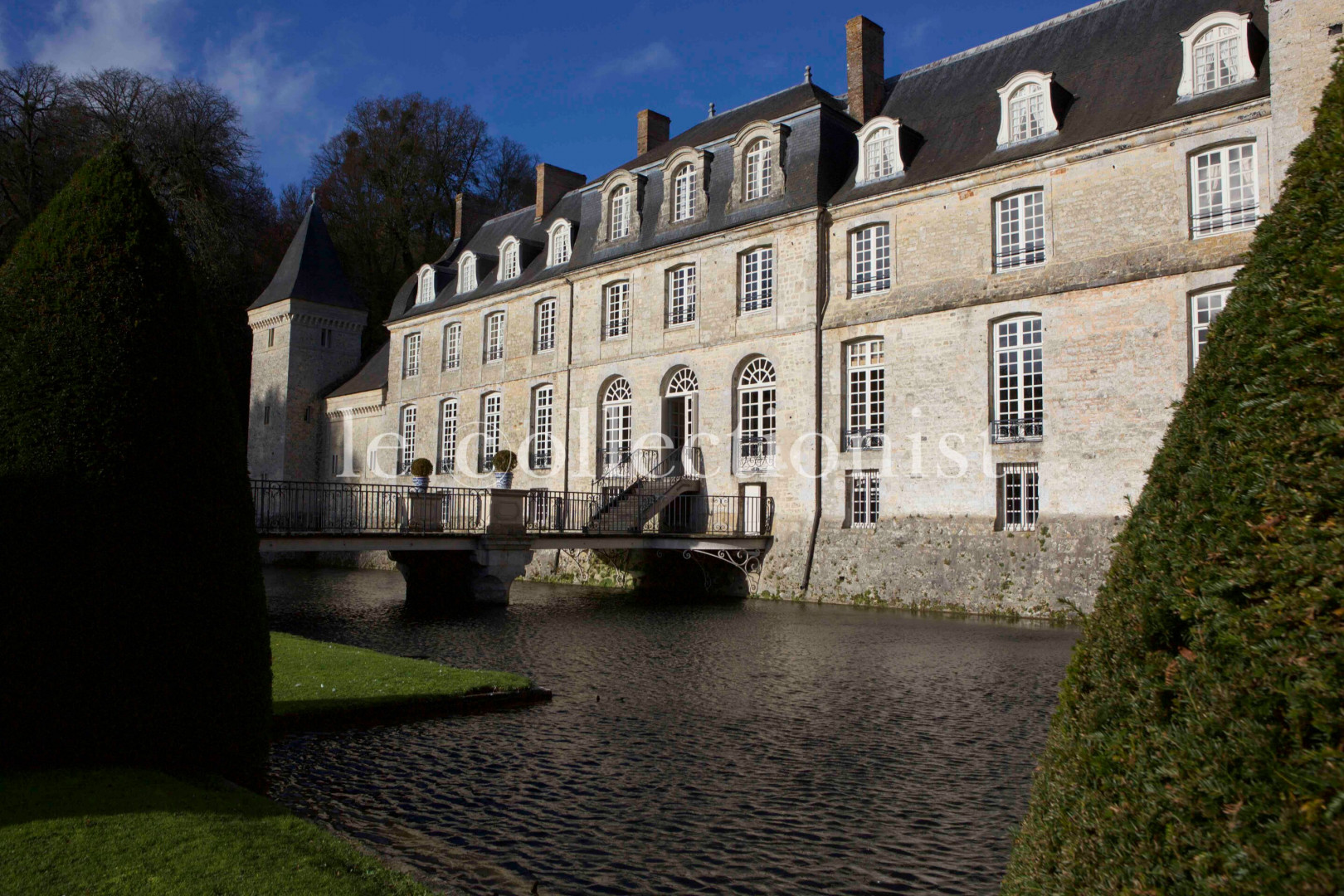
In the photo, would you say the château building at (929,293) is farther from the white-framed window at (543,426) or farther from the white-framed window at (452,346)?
the white-framed window at (452,346)

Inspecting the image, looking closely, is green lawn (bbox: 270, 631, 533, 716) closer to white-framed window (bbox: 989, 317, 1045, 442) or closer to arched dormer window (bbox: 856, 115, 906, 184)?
white-framed window (bbox: 989, 317, 1045, 442)

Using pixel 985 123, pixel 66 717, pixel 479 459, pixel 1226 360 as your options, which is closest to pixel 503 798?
pixel 66 717

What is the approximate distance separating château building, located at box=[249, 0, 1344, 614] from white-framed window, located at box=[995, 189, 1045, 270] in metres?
0.07

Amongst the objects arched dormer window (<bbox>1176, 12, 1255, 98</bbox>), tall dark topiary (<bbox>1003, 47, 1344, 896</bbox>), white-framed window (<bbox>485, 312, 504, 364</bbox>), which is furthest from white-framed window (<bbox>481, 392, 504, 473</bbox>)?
tall dark topiary (<bbox>1003, 47, 1344, 896</bbox>)

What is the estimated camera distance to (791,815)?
5.95 metres

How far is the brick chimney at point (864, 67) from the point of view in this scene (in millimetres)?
23359

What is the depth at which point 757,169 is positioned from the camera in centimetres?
2350

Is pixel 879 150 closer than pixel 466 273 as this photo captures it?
Yes

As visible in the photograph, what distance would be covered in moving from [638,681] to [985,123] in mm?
15119

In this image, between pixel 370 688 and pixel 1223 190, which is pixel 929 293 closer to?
pixel 1223 190

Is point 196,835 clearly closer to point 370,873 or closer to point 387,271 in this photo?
point 370,873

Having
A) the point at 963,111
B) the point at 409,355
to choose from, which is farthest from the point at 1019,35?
the point at 409,355

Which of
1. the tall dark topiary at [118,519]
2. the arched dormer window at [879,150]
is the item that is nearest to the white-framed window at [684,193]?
the arched dormer window at [879,150]

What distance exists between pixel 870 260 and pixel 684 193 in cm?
605
